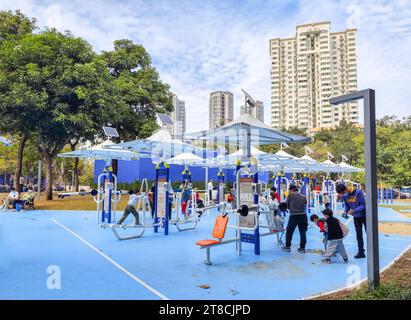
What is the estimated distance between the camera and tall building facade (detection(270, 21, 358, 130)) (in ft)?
301

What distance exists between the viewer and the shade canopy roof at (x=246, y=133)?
724 cm

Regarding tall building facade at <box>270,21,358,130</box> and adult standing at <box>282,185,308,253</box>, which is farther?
tall building facade at <box>270,21,358,130</box>

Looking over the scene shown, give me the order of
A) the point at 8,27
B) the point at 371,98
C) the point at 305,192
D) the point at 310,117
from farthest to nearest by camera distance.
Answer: the point at 310,117, the point at 8,27, the point at 305,192, the point at 371,98

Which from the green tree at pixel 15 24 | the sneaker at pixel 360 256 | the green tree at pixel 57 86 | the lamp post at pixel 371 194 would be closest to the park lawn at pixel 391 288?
the lamp post at pixel 371 194

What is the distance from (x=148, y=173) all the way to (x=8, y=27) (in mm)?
15432

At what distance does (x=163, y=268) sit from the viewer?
6.05 metres

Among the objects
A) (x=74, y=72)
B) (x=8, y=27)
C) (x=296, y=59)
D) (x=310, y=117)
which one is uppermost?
(x=296, y=59)

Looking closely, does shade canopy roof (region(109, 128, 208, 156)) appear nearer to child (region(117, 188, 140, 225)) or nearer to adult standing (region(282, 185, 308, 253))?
child (region(117, 188, 140, 225))

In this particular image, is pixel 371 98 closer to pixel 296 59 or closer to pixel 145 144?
pixel 145 144

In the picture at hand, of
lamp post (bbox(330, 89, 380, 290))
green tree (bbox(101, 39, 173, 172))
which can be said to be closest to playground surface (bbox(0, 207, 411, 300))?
A: lamp post (bbox(330, 89, 380, 290))

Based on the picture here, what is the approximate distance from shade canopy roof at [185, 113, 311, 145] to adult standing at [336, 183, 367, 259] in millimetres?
1363

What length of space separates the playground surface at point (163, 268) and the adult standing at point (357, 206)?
0.40 m
